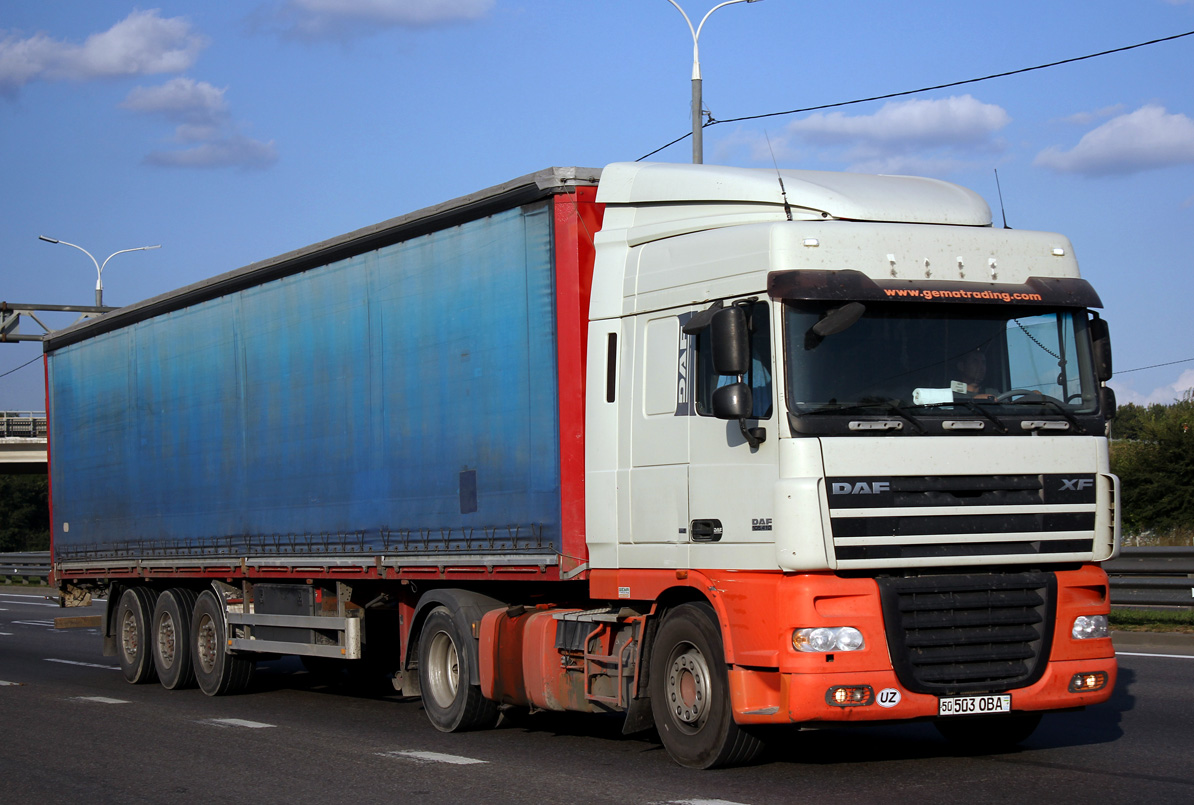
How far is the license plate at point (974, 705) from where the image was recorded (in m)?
8.28

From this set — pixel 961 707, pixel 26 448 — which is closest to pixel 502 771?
pixel 961 707

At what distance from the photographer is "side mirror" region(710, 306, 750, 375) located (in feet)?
27.3

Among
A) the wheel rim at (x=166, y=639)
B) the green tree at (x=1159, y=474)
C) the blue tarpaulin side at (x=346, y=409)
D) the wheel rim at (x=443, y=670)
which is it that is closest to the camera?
the blue tarpaulin side at (x=346, y=409)

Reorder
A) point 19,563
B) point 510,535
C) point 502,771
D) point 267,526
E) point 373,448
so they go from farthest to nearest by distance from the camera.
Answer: point 19,563, point 267,526, point 373,448, point 510,535, point 502,771

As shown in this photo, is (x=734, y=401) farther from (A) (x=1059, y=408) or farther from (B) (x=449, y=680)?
(B) (x=449, y=680)

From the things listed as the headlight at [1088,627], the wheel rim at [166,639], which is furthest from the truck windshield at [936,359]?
the wheel rim at [166,639]

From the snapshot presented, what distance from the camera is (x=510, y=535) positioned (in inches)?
425

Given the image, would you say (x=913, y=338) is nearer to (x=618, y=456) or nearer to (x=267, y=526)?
(x=618, y=456)

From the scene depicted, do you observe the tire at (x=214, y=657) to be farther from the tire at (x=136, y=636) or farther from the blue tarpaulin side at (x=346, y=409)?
the tire at (x=136, y=636)

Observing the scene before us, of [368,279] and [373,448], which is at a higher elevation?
[368,279]

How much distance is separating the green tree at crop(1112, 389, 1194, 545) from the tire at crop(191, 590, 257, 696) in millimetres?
40687

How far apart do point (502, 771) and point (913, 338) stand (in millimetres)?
3656

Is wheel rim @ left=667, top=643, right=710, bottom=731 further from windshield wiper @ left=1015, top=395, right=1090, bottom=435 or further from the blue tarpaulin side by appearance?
windshield wiper @ left=1015, top=395, right=1090, bottom=435

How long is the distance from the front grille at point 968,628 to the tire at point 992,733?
104 centimetres
